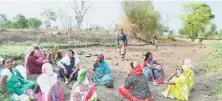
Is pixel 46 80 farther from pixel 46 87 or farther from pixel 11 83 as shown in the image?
pixel 11 83

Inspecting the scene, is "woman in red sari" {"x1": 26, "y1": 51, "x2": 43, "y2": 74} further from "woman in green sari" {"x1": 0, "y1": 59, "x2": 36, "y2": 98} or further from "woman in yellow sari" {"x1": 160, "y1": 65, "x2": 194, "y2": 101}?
"woman in yellow sari" {"x1": 160, "y1": 65, "x2": 194, "y2": 101}

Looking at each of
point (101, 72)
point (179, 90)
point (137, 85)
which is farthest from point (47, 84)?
point (179, 90)

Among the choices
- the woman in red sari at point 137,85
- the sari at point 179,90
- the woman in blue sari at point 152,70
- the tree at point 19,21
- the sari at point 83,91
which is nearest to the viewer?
the sari at point 83,91

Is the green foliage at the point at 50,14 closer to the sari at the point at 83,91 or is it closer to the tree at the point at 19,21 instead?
the tree at the point at 19,21

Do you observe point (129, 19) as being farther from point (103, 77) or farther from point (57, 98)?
point (57, 98)

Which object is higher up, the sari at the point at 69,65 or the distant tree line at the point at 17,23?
the distant tree line at the point at 17,23

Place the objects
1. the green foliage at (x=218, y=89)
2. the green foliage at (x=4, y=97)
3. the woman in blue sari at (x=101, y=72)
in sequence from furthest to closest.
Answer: the green foliage at (x=218, y=89) < the woman in blue sari at (x=101, y=72) < the green foliage at (x=4, y=97)

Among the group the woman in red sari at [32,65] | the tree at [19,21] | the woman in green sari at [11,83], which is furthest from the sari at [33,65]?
the tree at [19,21]

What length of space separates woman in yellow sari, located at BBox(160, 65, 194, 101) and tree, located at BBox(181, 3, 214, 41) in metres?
39.9

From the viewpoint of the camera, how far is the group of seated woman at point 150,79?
9.04 metres

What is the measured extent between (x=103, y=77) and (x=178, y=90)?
208cm

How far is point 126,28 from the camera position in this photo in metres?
36.2

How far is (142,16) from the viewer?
3606 centimetres

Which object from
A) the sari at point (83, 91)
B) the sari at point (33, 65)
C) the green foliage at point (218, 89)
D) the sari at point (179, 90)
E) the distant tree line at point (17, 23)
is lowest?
the green foliage at point (218, 89)
